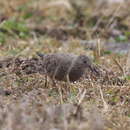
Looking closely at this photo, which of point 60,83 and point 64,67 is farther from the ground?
point 64,67

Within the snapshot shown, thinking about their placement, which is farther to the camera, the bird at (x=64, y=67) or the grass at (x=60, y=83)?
the bird at (x=64, y=67)

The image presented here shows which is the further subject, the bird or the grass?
the bird

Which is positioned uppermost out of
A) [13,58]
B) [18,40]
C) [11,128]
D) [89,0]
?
[89,0]

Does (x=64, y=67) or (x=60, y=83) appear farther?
(x=60, y=83)

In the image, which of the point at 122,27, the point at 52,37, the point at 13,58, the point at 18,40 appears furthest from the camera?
the point at 122,27

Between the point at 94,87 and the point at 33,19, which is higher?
the point at 33,19

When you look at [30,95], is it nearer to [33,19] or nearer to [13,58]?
[13,58]

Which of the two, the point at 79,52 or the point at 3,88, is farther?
the point at 79,52

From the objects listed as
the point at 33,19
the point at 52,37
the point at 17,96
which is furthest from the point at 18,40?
the point at 17,96
